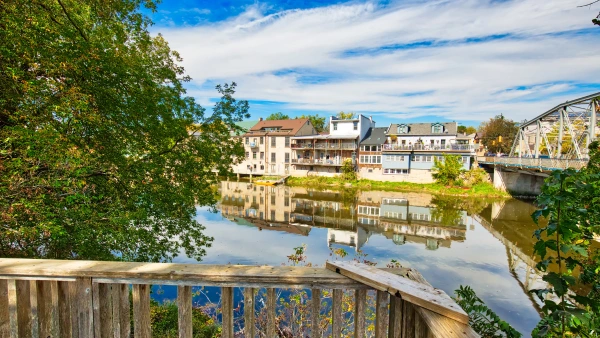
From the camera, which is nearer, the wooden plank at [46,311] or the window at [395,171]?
the wooden plank at [46,311]

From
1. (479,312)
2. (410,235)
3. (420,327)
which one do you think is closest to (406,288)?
(420,327)

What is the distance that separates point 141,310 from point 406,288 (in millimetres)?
1453

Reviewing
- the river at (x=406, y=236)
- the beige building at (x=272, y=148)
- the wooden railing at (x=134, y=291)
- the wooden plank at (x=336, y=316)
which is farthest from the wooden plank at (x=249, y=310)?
the beige building at (x=272, y=148)

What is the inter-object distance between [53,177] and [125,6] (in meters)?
4.78

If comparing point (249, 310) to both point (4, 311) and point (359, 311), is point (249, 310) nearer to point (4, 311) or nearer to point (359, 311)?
point (359, 311)

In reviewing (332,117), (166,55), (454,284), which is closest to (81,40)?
(166,55)

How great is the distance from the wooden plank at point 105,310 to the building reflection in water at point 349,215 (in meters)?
12.7

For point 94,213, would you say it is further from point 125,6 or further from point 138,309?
point 125,6

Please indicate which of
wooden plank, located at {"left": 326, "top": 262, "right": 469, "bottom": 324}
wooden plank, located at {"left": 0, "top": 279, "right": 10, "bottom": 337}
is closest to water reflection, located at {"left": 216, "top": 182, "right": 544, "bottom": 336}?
wooden plank, located at {"left": 326, "top": 262, "right": 469, "bottom": 324}

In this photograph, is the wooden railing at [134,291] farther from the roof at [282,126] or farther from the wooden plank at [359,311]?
the roof at [282,126]

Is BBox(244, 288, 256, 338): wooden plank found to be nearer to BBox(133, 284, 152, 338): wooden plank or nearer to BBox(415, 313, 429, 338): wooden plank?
BBox(133, 284, 152, 338): wooden plank

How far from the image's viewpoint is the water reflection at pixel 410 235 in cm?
1036

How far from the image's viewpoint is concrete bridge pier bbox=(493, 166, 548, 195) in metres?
28.6

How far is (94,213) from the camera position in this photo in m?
5.04
